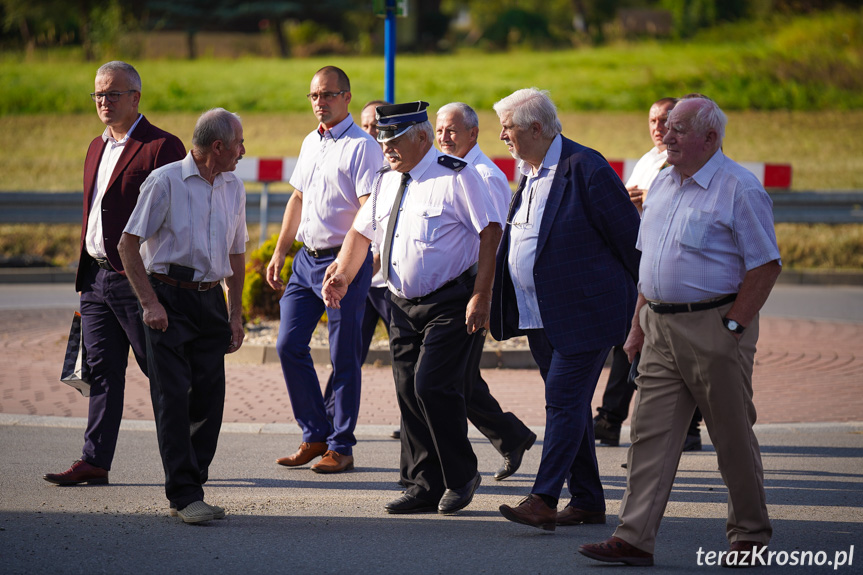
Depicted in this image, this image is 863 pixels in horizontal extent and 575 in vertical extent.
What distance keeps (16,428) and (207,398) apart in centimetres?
237

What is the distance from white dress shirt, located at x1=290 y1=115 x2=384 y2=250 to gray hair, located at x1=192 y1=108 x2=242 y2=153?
134 cm

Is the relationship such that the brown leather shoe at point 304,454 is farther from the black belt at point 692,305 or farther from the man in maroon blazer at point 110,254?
the black belt at point 692,305

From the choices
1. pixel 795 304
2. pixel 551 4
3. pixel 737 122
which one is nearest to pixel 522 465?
pixel 795 304

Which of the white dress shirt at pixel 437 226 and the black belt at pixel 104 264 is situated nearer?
Result: the white dress shirt at pixel 437 226

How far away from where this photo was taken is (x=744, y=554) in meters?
4.37

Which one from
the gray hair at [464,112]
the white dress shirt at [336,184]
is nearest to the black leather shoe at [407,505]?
the white dress shirt at [336,184]

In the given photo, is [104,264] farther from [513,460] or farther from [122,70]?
[513,460]

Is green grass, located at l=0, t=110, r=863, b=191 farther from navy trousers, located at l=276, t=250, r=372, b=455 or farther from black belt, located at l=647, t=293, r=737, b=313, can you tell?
black belt, located at l=647, t=293, r=737, b=313

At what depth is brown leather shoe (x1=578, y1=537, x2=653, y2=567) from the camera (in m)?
4.37

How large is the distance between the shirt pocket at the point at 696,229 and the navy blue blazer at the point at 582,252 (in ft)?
1.98

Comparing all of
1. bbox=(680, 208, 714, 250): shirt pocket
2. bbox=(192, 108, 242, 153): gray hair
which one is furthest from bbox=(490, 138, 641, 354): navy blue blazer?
bbox=(192, 108, 242, 153): gray hair

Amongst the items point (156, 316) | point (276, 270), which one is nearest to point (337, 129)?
point (276, 270)

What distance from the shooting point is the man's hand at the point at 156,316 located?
16.3ft

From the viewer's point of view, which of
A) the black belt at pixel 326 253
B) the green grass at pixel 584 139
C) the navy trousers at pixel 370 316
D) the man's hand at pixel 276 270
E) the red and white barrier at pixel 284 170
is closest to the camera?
the black belt at pixel 326 253
